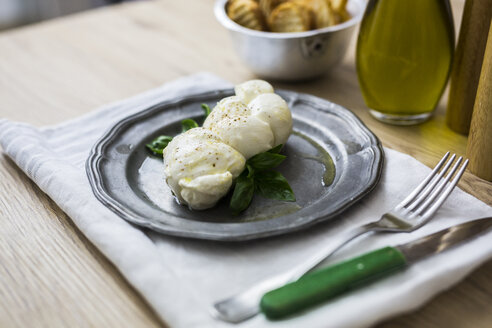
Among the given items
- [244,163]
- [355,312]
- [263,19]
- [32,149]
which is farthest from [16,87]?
[355,312]

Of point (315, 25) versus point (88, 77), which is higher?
point (315, 25)

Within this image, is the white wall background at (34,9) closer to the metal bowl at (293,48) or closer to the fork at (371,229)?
the metal bowl at (293,48)

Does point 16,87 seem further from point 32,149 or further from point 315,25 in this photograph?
point 315,25

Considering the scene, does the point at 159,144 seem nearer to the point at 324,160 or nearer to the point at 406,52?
the point at 324,160

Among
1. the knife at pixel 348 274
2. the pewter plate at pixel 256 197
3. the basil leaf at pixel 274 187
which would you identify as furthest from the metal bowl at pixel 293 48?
the knife at pixel 348 274

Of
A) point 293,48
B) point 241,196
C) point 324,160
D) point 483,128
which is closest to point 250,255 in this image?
point 241,196

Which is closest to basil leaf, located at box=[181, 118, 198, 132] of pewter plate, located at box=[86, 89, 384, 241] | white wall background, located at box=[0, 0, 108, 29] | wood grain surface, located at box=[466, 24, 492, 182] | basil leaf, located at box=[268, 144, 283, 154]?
pewter plate, located at box=[86, 89, 384, 241]
